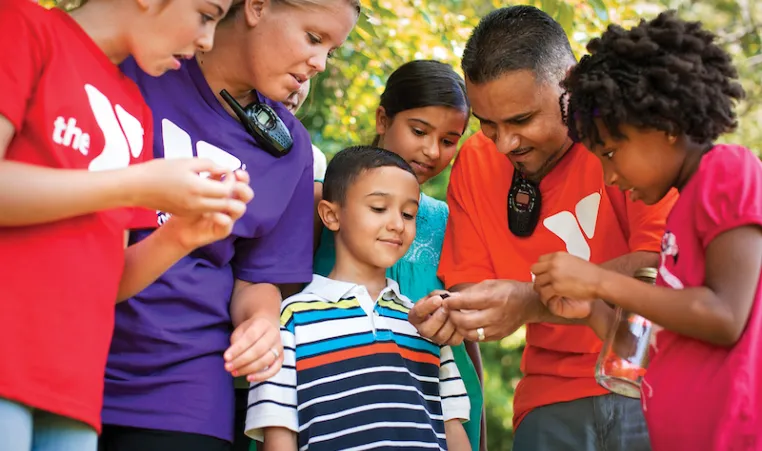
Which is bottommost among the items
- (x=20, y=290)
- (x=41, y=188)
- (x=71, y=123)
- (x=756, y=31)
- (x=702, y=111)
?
(x=20, y=290)

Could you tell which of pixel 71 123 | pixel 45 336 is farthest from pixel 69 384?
pixel 71 123

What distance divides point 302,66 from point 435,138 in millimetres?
958

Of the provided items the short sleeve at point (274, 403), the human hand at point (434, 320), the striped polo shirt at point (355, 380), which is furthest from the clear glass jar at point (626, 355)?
the short sleeve at point (274, 403)

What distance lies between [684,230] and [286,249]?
3.99 ft

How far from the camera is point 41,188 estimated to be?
1.73 m

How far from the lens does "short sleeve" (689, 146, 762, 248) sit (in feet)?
6.51

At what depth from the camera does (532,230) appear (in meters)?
3.02

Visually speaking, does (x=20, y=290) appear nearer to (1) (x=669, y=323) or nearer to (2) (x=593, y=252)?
(1) (x=669, y=323)

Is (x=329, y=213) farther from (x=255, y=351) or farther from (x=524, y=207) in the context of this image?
(x=255, y=351)

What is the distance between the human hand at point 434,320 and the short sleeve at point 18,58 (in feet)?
4.29

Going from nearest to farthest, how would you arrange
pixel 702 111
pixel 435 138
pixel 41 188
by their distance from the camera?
pixel 41 188 → pixel 702 111 → pixel 435 138

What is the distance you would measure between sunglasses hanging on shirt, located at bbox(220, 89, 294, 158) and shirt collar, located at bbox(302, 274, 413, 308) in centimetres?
44

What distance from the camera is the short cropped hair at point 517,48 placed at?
3.07 metres

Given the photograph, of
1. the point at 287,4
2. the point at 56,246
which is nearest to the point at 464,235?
the point at 287,4
